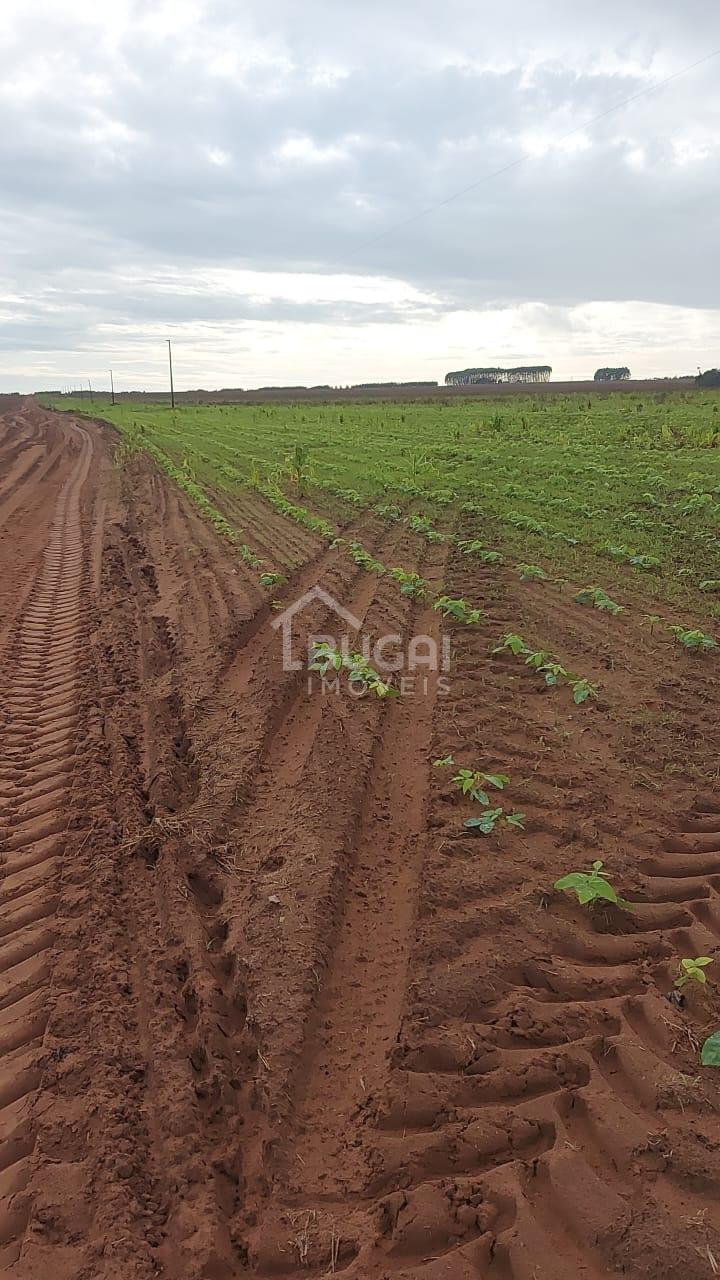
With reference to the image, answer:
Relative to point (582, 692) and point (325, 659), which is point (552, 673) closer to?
point (582, 692)

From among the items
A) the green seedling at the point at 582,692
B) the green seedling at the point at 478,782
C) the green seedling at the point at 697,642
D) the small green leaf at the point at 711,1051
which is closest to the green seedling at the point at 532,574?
the green seedling at the point at 697,642

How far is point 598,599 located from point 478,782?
3.64 m

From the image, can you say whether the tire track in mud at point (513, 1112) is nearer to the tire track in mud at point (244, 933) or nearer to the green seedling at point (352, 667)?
the tire track in mud at point (244, 933)

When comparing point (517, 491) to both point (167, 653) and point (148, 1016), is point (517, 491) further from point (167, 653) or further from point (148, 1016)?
point (148, 1016)

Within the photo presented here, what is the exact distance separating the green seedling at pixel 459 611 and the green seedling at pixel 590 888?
3634mm

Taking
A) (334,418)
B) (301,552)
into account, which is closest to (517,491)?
(301,552)

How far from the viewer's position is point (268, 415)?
40938 millimetres

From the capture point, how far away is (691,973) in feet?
9.97

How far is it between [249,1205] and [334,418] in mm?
35361

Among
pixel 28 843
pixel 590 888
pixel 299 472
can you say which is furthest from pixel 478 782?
pixel 299 472

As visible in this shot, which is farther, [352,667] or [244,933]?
[352,667]

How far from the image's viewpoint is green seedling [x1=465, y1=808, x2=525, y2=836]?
4.07 meters

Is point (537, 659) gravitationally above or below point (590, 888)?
above

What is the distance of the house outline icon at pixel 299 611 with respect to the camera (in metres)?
6.24
